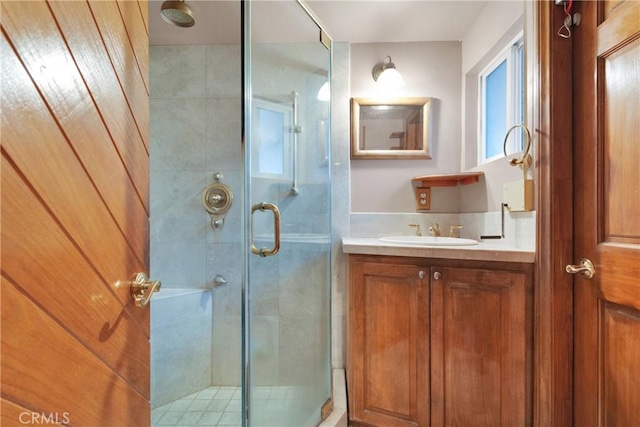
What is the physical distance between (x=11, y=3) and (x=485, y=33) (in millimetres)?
2093

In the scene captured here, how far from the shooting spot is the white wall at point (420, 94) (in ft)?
6.24

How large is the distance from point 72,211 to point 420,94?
2015mm

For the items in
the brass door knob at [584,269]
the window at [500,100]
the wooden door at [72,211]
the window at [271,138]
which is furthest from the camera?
the window at [500,100]

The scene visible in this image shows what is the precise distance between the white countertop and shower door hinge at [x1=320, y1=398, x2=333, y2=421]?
31.5 inches

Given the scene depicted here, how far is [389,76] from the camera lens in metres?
1.84

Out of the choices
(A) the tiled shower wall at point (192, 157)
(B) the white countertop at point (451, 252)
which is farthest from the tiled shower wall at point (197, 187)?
(B) the white countertop at point (451, 252)

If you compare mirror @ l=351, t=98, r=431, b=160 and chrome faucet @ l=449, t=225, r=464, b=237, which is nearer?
chrome faucet @ l=449, t=225, r=464, b=237

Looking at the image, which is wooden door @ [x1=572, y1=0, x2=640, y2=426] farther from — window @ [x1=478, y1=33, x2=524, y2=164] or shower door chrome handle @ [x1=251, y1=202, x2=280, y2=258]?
shower door chrome handle @ [x1=251, y1=202, x2=280, y2=258]

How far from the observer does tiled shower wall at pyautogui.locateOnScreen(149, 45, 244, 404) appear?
75.5 inches

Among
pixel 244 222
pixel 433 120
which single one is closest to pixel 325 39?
pixel 433 120

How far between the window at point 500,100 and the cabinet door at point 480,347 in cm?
83

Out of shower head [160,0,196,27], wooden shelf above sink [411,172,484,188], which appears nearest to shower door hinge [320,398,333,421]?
wooden shelf above sink [411,172,484,188]

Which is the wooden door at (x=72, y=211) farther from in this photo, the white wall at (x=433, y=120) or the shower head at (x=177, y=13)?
the white wall at (x=433, y=120)

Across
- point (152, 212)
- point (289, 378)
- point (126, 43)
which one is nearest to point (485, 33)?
point (126, 43)
